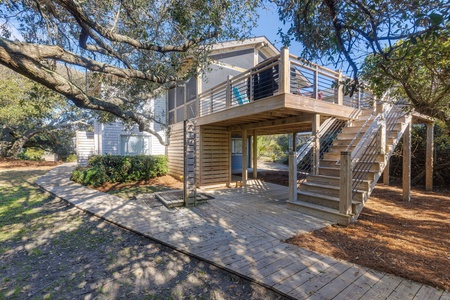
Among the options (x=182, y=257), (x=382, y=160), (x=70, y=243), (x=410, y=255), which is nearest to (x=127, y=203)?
(x=70, y=243)

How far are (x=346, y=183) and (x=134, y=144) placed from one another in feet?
35.7

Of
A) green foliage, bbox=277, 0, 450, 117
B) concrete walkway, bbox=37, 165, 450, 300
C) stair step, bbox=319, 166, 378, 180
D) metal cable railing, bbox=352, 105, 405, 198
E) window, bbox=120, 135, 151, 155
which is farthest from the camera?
window, bbox=120, 135, 151, 155

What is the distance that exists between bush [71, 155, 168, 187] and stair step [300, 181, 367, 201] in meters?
6.89

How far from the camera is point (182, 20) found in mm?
5023

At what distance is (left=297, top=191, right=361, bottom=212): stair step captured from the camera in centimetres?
466

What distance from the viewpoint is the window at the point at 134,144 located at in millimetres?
12039

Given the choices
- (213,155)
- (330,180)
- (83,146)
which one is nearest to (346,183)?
(330,180)

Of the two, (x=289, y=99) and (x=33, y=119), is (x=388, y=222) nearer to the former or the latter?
(x=289, y=99)

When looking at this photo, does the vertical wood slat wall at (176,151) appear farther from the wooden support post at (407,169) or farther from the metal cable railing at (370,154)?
the wooden support post at (407,169)

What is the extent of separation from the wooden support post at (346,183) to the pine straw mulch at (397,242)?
36 centimetres

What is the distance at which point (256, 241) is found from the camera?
3609 mm

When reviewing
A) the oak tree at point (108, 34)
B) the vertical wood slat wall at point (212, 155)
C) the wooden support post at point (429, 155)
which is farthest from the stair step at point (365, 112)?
the vertical wood slat wall at point (212, 155)

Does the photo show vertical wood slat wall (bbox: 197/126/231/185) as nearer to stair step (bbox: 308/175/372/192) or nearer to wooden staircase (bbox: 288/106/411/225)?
wooden staircase (bbox: 288/106/411/225)

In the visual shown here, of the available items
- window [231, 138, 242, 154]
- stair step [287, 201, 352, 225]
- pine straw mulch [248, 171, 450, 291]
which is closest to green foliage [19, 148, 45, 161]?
window [231, 138, 242, 154]
